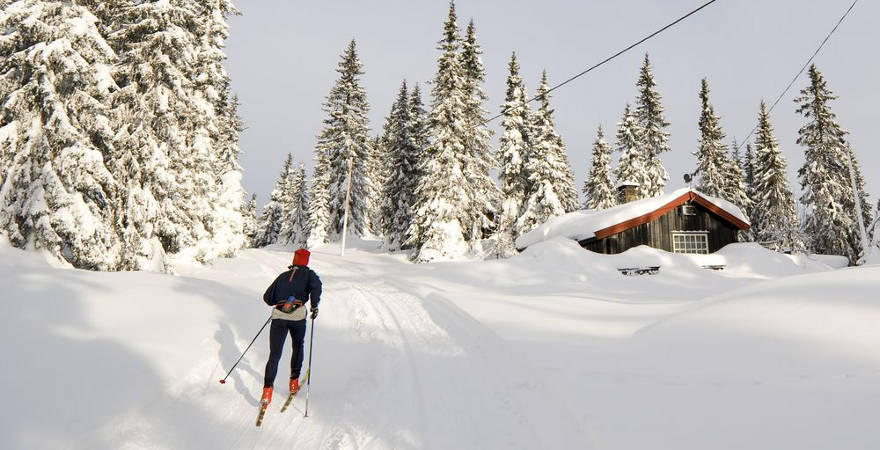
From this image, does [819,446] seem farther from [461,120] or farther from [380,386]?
[461,120]

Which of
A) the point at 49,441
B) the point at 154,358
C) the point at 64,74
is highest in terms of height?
the point at 64,74

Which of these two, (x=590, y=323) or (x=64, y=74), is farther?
(x=64, y=74)

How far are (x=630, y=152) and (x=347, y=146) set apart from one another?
2668 centimetres

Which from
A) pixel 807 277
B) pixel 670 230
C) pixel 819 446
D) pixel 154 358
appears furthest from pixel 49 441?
pixel 670 230

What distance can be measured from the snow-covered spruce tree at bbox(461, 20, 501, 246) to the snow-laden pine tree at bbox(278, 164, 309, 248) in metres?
24.3

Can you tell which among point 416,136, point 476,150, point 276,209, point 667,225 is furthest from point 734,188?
point 276,209

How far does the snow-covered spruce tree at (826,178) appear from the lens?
3372 cm

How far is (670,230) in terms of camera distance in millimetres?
23062

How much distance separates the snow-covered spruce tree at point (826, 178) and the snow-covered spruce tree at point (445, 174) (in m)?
30.8

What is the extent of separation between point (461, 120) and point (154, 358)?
24604mm

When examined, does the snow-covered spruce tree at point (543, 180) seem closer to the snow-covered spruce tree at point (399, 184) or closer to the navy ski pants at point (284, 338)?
the snow-covered spruce tree at point (399, 184)

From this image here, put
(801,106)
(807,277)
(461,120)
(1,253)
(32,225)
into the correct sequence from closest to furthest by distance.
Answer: (807,277), (1,253), (32,225), (461,120), (801,106)

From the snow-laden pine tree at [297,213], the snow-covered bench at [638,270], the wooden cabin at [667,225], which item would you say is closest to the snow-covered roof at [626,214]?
the wooden cabin at [667,225]

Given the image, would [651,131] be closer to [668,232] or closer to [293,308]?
[668,232]
